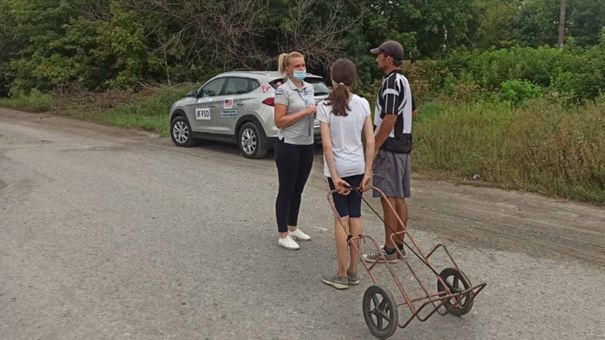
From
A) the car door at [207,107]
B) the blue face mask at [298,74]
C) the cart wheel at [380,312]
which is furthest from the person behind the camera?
the car door at [207,107]

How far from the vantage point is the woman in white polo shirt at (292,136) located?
5.03 metres

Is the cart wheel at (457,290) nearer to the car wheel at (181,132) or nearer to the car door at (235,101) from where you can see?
the car door at (235,101)

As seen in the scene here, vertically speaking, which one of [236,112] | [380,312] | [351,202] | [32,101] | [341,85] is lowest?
[380,312]

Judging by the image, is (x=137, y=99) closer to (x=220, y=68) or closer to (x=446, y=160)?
(x=220, y=68)

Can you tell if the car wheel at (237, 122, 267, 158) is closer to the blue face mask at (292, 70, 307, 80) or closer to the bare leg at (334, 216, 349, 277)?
the blue face mask at (292, 70, 307, 80)

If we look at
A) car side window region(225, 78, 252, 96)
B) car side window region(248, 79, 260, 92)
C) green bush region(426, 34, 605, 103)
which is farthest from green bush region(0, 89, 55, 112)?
green bush region(426, 34, 605, 103)

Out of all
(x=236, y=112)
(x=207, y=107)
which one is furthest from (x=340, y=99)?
(x=207, y=107)

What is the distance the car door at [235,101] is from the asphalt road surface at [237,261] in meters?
2.41

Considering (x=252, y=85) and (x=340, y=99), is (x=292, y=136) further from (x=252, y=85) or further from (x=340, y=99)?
(x=252, y=85)

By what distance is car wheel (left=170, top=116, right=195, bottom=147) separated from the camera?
12430 millimetres

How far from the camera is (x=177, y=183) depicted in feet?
27.7

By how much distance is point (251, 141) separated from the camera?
35.9ft

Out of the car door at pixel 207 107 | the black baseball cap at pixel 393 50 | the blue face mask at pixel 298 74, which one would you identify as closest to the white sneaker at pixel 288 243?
the blue face mask at pixel 298 74

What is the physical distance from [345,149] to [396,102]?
664 millimetres
